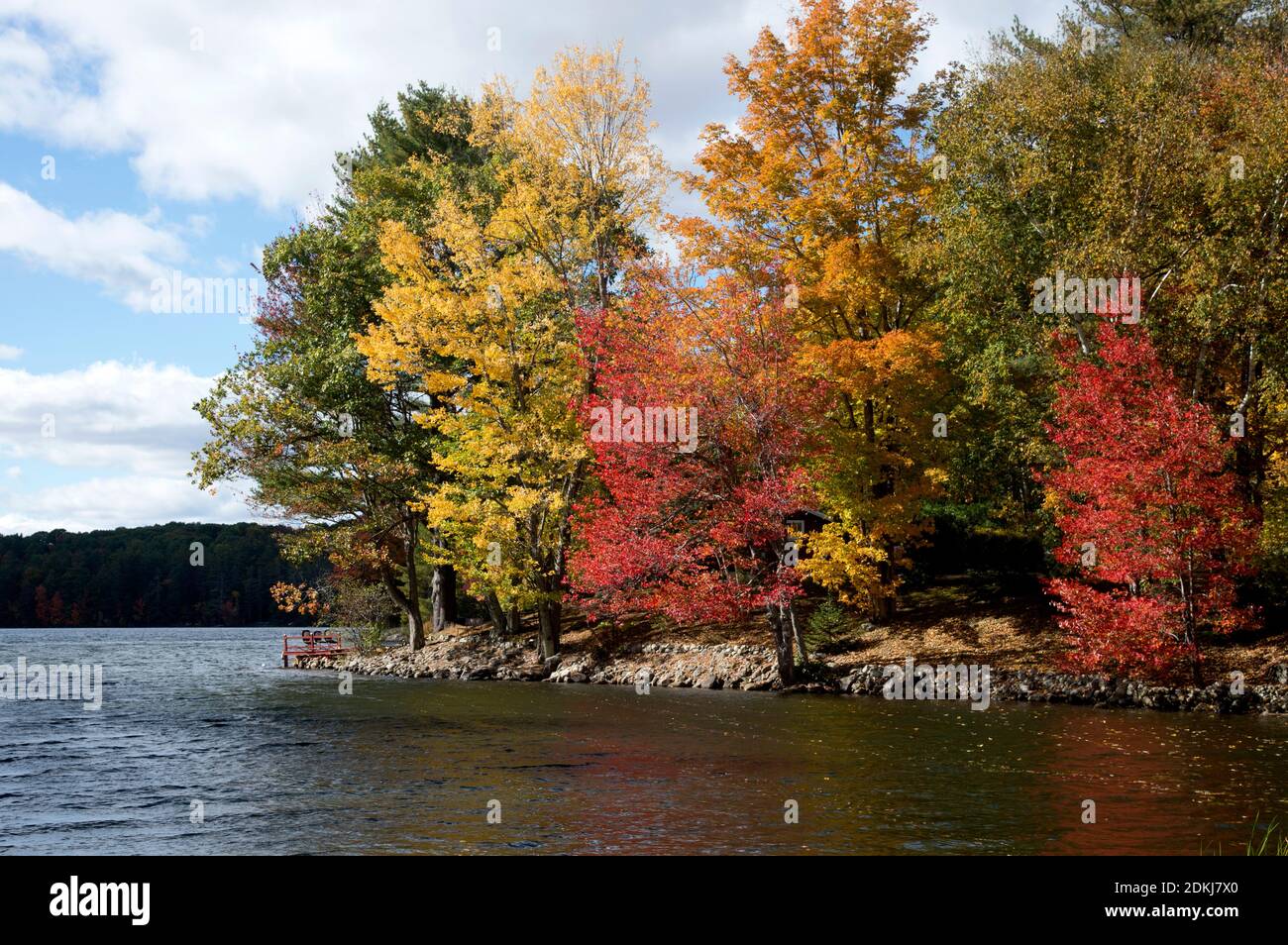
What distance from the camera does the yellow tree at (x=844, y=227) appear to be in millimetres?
28578

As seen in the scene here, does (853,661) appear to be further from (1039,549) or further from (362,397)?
(362,397)

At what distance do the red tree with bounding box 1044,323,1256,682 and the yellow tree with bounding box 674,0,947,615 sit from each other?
4921 millimetres

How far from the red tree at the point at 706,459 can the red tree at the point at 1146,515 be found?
673 cm

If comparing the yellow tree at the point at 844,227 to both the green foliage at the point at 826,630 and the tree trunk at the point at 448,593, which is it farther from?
the tree trunk at the point at 448,593

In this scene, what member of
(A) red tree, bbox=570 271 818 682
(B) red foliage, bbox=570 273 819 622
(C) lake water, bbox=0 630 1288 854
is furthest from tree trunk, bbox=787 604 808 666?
(C) lake water, bbox=0 630 1288 854

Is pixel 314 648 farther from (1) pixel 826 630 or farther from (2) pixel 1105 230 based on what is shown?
(2) pixel 1105 230

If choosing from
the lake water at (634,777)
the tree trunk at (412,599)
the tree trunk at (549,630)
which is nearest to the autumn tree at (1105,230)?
the lake water at (634,777)

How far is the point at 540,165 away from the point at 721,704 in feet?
57.5

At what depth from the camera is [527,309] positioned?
3253 cm

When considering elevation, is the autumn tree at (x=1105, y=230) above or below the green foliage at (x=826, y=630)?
above

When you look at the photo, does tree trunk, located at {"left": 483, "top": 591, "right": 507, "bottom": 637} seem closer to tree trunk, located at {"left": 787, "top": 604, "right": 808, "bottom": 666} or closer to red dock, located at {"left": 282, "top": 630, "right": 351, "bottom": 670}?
red dock, located at {"left": 282, "top": 630, "right": 351, "bottom": 670}

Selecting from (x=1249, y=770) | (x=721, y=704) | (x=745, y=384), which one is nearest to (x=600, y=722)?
(x=721, y=704)

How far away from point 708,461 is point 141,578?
114831 mm

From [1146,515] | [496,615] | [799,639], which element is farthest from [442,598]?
[1146,515]
